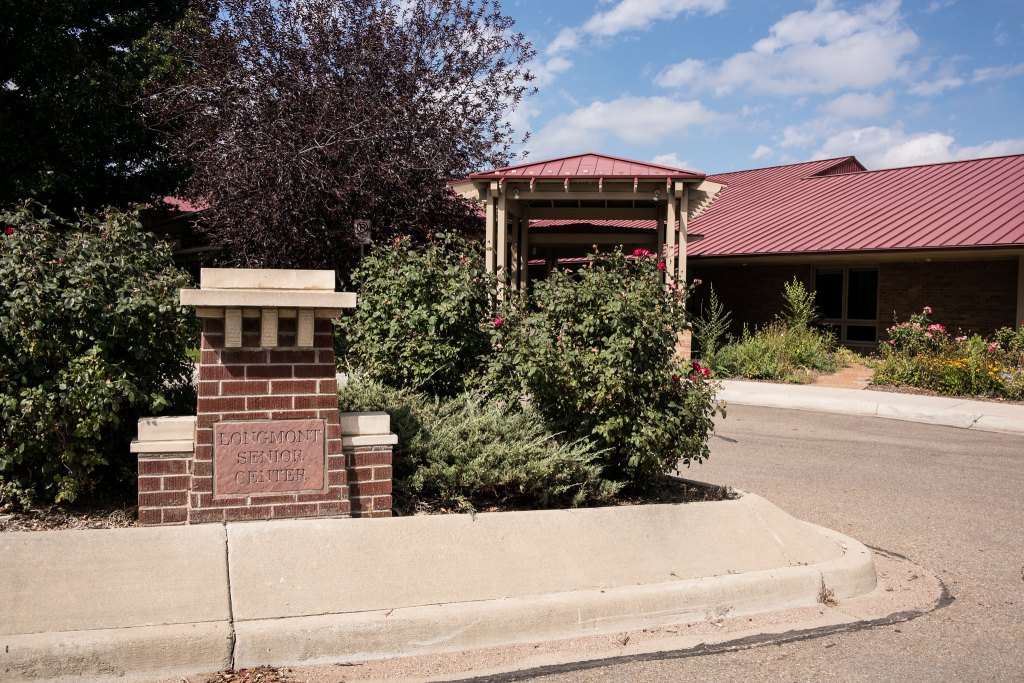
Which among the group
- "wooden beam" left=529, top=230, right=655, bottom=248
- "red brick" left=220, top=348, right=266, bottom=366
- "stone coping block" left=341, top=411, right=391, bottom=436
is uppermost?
"wooden beam" left=529, top=230, right=655, bottom=248

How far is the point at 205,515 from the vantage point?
4.71 metres

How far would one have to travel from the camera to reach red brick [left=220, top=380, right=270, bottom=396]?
4738mm

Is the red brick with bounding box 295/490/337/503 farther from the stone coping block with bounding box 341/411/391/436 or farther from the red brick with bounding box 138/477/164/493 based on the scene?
the red brick with bounding box 138/477/164/493

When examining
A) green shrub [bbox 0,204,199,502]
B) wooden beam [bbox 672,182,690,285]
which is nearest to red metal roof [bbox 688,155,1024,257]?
wooden beam [bbox 672,182,690,285]

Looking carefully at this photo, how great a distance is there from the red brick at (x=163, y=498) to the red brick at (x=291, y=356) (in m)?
0.89

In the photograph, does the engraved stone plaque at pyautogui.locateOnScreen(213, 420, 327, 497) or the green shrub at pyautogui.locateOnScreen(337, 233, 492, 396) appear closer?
the engraved stone plaque at pyautogui.locateOnScreen(213, 420, 327, 497)

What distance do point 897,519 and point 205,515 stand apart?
5.17m

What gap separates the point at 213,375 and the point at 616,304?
258cm

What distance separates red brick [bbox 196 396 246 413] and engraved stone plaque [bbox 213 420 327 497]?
0.08 meters

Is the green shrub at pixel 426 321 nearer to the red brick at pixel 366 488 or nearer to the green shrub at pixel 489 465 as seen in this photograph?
the green shrub at pixel 489 465

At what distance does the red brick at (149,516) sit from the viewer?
183 inches

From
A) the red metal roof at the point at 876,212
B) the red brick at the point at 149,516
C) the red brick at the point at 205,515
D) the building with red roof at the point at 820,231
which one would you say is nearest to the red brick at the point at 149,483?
the red brick at the point at 149,516

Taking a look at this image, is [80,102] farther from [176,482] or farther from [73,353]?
[176,482]

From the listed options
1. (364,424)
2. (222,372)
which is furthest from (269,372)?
(364,424)
